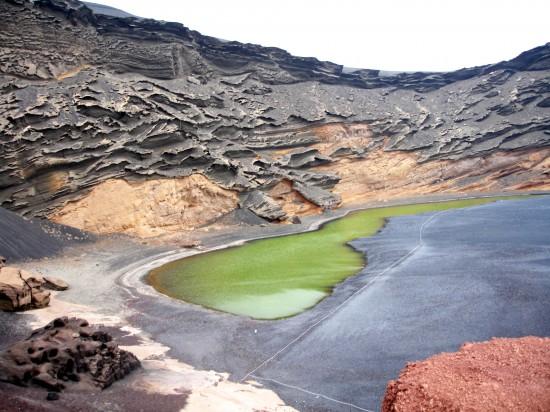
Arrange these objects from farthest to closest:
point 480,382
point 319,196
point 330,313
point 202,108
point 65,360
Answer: point 319,196 → point 202,108 → point 330,313 → point 65,360 → point 480,382

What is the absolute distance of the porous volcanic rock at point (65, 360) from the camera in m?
8.47

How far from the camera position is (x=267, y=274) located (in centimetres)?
2156

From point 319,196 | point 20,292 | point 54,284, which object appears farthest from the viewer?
point 319,196

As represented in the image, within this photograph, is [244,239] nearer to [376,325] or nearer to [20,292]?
[20,292]

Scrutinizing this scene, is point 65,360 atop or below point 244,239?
atop

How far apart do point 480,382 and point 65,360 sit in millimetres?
8061

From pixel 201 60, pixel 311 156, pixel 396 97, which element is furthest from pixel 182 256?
pixel 396 97

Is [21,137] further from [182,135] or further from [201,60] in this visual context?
[201,60]

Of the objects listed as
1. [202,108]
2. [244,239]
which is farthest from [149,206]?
[202,108]

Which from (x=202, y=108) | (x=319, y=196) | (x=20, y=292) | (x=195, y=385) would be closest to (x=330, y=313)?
(x=195, y=385)

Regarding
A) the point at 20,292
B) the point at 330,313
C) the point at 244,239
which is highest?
the point at 20,292

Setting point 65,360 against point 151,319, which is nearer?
point 65,360

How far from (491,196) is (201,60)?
3698 cm

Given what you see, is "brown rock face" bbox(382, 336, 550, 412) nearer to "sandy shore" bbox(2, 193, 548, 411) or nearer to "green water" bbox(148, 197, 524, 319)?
"sandy shore" bbox(2, 193, 548, 411)
